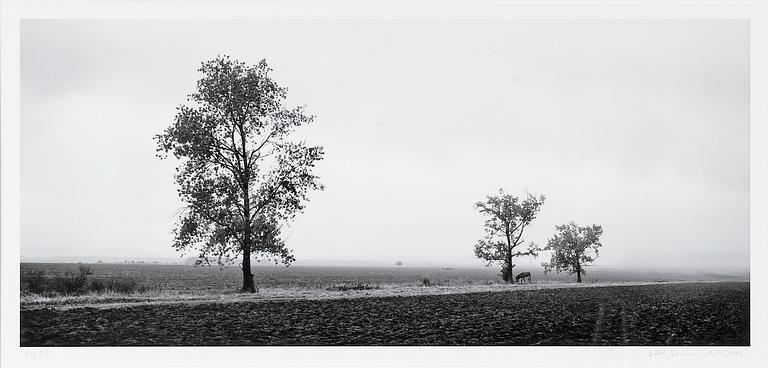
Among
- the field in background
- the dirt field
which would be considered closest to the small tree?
the field in background

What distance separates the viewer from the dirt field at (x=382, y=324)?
61.3 ft

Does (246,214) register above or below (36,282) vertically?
above

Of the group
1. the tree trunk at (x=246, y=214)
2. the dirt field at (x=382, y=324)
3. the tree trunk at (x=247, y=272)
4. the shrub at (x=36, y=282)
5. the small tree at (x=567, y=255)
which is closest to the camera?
the dirt field at (x=382, y=324)

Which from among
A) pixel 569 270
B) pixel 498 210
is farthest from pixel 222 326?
pixel 569 270

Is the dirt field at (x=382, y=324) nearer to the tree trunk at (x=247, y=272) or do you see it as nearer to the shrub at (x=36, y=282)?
the tree trunk at (x=247, y=272)

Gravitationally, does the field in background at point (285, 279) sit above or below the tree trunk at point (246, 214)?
below

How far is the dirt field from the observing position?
735 inches

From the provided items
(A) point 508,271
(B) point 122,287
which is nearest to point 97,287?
(B) point 122,287

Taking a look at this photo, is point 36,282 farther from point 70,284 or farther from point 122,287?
point 122,287

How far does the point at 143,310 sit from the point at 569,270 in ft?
138

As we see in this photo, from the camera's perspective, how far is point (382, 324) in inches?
819

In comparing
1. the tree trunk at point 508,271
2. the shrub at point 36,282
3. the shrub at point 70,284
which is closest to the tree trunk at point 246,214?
the shrub at point 70,284

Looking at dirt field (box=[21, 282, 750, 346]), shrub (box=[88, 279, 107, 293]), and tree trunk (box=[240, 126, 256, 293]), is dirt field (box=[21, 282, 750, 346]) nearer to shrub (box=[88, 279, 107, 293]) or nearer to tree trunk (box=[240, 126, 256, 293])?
tree trunk (box=[240, 126, 256, 293])
